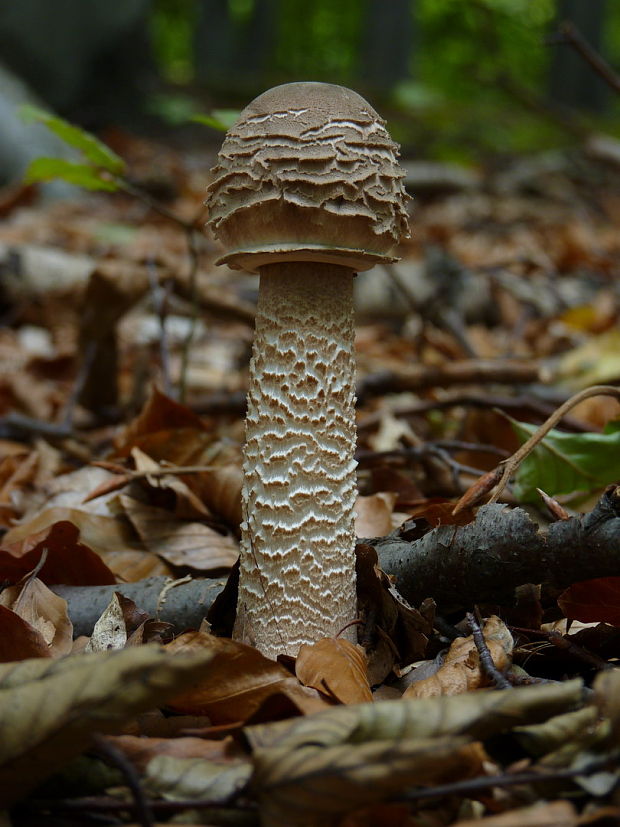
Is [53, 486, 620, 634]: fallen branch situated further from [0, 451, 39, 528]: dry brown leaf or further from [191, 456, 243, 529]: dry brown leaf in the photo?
[0, 451, 39, 528]: dry brown leaf

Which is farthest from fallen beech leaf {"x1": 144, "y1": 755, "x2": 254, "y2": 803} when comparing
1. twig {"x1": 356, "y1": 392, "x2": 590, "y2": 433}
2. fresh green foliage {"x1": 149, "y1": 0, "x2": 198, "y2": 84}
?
fresh green foliage {"x1": 149, "y1": 0, "x2": 198, "y2": 84}

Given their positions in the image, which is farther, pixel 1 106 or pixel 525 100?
pixel 1 106

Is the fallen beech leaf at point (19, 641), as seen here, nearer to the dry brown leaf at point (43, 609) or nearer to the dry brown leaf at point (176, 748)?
the dry brown leaf at point (43, 609)

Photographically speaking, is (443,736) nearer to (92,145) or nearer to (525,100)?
(92,145)

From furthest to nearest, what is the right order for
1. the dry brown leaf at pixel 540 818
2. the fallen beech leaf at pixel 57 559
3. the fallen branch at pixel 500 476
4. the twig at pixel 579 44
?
the twig at pixel 579 44 < the fallen beech leaf at pixel 57 559 < the fallen branch at pixel 500 476 < the dry brown leaf at pixel 540 818

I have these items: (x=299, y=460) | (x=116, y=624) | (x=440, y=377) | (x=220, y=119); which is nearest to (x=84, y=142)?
(x=220, y=119)

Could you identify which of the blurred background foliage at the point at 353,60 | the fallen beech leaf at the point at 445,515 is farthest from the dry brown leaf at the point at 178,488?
the blurred background foliage at the point at 353,60

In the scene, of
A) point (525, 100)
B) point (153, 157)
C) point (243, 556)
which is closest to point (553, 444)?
point (243, 556)
